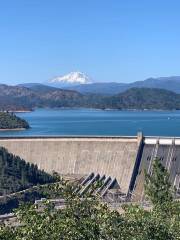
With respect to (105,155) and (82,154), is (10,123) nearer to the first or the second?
(82,154)

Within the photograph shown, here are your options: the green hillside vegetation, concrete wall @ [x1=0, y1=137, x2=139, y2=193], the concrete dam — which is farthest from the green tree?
the green hillside vegetation

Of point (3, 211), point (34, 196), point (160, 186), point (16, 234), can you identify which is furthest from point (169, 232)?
point (34, 196)

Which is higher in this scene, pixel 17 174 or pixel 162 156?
pixel 162 156

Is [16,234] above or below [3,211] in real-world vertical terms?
above

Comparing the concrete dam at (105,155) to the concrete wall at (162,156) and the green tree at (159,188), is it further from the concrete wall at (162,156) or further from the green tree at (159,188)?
the green tree at (159,188)

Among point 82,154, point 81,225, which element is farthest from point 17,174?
point 81,225

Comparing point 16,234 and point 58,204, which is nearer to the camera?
point 16,234

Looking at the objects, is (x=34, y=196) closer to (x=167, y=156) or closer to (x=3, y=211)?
(x=3, y=211)
